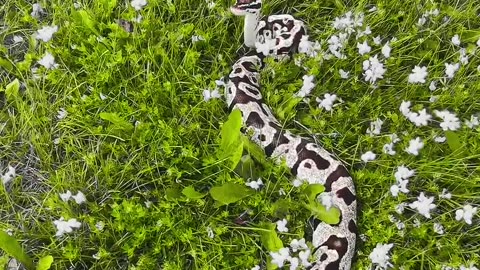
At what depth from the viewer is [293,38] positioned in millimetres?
4340

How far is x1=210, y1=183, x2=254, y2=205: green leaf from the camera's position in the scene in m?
3.49

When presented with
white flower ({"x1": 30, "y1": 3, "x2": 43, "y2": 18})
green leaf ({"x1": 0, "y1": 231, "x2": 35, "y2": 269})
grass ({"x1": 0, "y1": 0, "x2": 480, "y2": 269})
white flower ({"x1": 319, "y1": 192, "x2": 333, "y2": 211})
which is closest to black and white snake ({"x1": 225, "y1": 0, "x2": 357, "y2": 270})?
grass ({"x1": 0, "y1": 0, "x2": 480, "y2": 269})

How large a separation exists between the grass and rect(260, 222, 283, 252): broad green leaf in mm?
13

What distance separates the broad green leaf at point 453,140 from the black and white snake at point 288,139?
69cm

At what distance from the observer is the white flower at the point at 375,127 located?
146 inches

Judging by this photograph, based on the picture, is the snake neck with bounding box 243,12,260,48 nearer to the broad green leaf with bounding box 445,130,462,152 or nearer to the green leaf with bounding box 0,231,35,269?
the broad green leaf with bounding box 445,130,462,152

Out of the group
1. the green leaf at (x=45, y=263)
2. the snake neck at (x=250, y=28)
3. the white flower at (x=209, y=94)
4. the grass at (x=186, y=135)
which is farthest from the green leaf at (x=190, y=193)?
the snake neck at (x=250, y=28)

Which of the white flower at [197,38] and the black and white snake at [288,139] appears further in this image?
the white flower at [197,38]

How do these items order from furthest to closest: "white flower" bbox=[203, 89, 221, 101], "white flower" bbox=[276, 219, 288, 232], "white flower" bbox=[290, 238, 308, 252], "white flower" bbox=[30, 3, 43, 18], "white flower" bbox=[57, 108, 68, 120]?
1. "white flower" bbox=[30, 3, 43, 18]
2. "white flower" bbox=[57, 108, 68, 120]
3. "white flower" bbox=[203, 89, 221, 101]
4. "white flower" bbox=[276, 219, 288, 232]
5. "white flower" bbox=[290, 238, 308, 252]

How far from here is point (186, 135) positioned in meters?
3.86

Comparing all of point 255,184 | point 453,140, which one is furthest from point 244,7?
point 453,140

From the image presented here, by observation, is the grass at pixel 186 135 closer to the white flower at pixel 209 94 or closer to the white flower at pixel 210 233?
the white flower at pixel 210 233

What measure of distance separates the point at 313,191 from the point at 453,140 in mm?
1011

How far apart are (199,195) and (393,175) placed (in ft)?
4.09
